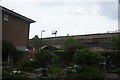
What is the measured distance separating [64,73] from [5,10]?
16661 millimetres

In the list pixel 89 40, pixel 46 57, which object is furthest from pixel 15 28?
pixel 89 40

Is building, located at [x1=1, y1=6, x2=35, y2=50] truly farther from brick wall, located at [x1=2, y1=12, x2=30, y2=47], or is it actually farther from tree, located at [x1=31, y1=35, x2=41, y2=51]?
tree, located at [x1=31, y1=35, x2=41, y2=51]

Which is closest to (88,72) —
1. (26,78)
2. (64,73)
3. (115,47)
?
(64,73)

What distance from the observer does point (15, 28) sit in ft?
104

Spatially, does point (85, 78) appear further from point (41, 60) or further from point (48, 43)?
point (48, 43)

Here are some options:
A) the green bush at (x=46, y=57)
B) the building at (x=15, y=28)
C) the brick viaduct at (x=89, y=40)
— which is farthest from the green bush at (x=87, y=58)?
the brick viaduct at (x=89, y=40)

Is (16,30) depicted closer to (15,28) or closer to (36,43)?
(15,28)

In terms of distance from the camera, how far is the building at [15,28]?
95.9ft

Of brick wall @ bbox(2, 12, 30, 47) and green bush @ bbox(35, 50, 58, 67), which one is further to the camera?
brick wall @ bbox(2, 12, 30, 47)

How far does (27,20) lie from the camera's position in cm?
3384

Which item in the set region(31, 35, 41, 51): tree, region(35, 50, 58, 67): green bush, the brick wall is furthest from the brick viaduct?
region(35, 50, 58, 67): green bush

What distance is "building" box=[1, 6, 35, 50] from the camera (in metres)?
29.2

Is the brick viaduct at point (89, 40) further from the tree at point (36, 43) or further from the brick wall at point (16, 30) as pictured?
the brick wall at point (16, 30)

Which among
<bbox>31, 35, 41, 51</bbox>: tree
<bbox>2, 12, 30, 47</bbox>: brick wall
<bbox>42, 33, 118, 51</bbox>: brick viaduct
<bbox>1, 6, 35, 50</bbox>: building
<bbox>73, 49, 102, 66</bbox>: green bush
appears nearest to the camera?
<bbox>73, 49, 102, 66</bbox>: green bush
